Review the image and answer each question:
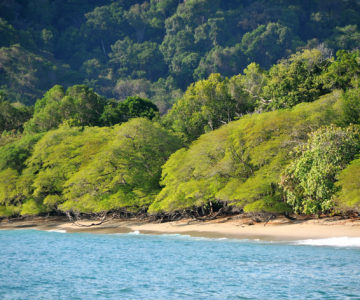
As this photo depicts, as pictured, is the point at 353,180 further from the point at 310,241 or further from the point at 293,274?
the point at 293,274

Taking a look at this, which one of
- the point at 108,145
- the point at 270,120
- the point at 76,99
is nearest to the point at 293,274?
the point at 270,120

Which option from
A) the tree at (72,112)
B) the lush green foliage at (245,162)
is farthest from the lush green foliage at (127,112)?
the lush green foliage at (245,162)

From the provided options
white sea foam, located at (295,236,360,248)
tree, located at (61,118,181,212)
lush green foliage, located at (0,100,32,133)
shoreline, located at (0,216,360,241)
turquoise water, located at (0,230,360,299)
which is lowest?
turquoise water, located at (0,230,360,299)

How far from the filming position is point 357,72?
5816 cm

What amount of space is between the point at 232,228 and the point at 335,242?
12298 mm

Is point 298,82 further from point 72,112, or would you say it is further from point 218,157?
point 72,112

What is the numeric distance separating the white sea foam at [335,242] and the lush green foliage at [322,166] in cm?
258

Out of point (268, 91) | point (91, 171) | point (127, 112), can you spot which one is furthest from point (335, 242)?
point (127, 112)

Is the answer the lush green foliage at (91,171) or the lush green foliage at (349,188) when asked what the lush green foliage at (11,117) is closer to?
the lush green foliage at (91,171)

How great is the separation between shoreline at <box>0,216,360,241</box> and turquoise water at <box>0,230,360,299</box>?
223 cm

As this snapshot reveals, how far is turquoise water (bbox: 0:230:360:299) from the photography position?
22.3 m

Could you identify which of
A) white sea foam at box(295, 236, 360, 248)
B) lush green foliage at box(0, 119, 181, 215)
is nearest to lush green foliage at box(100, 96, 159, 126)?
lush green foliage at box(0, 119, 181, 215)

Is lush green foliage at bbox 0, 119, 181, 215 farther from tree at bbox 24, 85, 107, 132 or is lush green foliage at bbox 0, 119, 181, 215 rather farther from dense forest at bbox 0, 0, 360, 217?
tree at bbox 24, 85, 107, 132

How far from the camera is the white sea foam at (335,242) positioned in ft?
101
